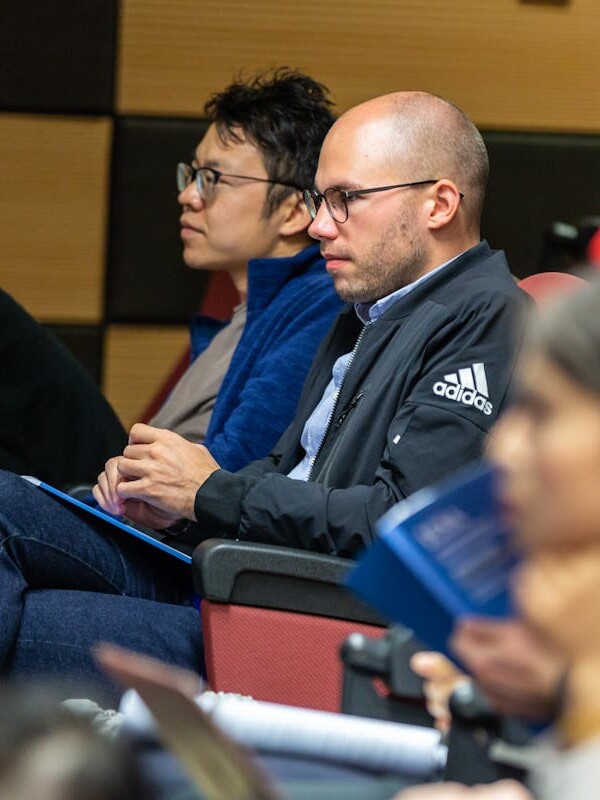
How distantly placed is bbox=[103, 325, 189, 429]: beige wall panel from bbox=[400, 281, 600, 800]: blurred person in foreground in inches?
91.7

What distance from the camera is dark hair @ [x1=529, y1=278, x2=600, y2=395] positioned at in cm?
67

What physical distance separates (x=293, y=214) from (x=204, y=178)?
190mm

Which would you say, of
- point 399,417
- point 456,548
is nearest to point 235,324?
point 399,417

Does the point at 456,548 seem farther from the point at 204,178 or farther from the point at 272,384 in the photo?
the point at 204,178

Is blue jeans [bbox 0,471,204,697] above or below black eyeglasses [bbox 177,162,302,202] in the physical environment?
below

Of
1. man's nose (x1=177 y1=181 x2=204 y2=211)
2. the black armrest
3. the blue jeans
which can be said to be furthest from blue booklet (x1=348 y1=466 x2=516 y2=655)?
man's nose (x1=177 y1=181 x2=204 y2=211)

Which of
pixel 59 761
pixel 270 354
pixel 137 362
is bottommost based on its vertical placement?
pixel 137 362

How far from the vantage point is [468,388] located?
1712 mm

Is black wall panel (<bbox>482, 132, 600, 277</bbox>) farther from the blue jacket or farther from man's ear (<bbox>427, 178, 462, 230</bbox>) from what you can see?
man's ear (<bbox>427, 178, 462, 230</bbox>)

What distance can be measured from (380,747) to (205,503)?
0.84m

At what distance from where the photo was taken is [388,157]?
6.59 feet

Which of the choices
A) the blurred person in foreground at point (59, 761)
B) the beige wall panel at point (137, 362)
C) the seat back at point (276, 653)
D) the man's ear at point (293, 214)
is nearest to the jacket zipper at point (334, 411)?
the seat back at point (276, 653)

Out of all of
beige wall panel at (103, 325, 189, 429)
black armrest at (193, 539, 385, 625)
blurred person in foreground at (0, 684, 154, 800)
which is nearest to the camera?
blurred person in foreground at (0, 684, 154, 800)

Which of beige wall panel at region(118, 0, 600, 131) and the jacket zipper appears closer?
the jacket zipper
